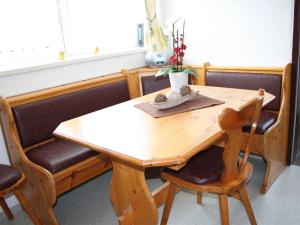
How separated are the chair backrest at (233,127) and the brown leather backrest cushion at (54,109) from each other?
1.42 meters

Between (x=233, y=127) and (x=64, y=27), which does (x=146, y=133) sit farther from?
(x=64, y=27)

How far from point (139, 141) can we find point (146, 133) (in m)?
0.11

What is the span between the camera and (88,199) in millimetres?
2521

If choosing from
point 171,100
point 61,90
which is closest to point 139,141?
point 171,100

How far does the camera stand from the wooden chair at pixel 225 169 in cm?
147

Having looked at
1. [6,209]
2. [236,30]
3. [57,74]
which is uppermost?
[236,30]

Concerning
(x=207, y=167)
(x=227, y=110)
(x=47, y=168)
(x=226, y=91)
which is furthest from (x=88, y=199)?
(x=227, y=110)

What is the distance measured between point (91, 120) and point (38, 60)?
107cm

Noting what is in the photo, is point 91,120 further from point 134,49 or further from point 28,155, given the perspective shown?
point 134,49

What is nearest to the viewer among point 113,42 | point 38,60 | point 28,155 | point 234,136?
point 234,136

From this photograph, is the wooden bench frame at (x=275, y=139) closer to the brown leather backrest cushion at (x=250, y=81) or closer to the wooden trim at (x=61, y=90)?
the brown leather backrest cushion at (x=250, y=81)

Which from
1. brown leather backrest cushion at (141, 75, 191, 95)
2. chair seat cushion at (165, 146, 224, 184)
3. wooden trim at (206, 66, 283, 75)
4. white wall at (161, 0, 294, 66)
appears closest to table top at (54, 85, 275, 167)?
chair seat cushion at (165, 146, 224, 184)

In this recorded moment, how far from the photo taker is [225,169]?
5.30 ft

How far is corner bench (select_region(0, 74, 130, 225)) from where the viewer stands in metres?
2.09
